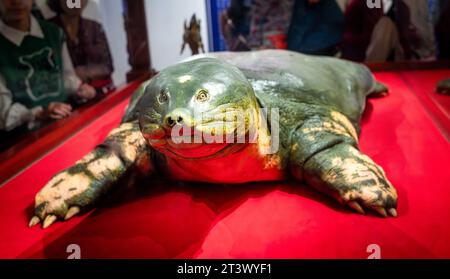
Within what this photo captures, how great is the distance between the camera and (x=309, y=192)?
1.21 metres

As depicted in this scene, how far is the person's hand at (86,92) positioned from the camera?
2072 millimetres

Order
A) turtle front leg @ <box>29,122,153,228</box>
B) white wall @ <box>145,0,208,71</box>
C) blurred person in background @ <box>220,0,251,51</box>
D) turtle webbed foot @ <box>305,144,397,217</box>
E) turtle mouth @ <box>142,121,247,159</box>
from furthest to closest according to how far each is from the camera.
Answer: blurred person in background @ <box>220,0,251,51</box> < white wall @ <box>145,0,208,71</box> < turtle front leg @ <box>29,122,153,228</box> < turtle webbed foot @ <box>305,144,397,217</box> < turtle mouth @ <box>142,121,247,159</box>

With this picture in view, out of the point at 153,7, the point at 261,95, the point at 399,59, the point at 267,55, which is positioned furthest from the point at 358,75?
the point at 153,7

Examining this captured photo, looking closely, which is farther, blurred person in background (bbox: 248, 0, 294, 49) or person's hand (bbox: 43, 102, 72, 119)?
blurred person in background (bbox: 248, 0, 294, 49)

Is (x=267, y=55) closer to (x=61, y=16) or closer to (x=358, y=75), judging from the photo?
(x=358, y=75)

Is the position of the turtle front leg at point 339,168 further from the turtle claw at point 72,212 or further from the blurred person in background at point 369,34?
the turtle claw at point 72,212

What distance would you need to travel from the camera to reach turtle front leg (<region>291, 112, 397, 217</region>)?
1.04 m

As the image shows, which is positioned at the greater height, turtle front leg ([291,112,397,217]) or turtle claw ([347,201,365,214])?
turtle front leg ([291,112,397,217])

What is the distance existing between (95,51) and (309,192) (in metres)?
1.35

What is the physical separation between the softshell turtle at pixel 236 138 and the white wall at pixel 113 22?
0.56m

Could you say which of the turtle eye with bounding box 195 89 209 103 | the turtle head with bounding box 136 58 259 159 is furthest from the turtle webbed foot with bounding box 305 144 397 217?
the turtle eye with bounding box 195 89 209 103

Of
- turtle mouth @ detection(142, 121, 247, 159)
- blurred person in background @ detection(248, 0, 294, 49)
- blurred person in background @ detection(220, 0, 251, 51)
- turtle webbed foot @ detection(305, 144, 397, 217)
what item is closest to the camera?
turtle mouth @ detection(142, 121, 247, 159)

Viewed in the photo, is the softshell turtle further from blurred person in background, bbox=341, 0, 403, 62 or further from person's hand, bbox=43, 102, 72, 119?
person's hand, bbox=43, 102, 72, 119

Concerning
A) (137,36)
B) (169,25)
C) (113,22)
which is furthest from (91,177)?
(113,22)
